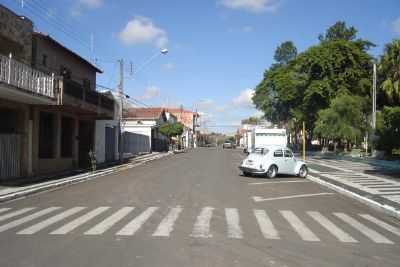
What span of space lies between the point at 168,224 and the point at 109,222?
1.32 m

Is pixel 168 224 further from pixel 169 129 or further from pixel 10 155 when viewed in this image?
pixel 169 129

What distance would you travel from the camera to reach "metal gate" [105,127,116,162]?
39.7 metres

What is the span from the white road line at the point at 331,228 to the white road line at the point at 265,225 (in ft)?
3.85

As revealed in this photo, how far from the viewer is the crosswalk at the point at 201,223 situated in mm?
9695

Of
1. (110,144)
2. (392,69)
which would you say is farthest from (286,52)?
(110,144)

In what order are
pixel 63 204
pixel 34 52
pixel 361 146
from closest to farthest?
pixel 63 204 < pixel 34 52 < pixel 361 146

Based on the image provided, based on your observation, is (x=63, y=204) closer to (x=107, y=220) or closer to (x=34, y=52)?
(x=107, y=220)

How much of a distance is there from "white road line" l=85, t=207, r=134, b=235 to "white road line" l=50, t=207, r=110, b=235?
0.43 m

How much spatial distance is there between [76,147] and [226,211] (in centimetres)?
1920

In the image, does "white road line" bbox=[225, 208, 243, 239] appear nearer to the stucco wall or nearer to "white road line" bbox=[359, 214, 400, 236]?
"white road line" bbox=[359, 214, 400, 236]

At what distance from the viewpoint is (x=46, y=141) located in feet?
86.5

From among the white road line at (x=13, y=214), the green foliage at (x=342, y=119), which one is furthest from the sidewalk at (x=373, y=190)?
the green foliage at (x=342, y=119)

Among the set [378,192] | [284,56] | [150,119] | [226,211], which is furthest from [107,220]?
[284,56]

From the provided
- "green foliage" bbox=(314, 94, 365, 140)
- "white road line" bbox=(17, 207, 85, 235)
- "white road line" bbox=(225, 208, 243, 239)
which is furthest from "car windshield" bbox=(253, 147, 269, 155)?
"green foliage" bbox=(314, 94, 365, 140)
